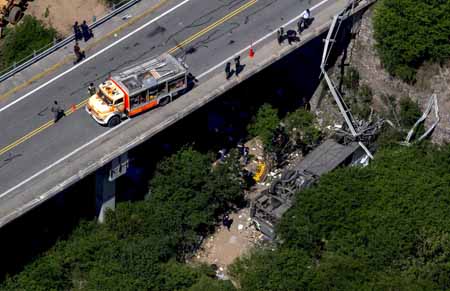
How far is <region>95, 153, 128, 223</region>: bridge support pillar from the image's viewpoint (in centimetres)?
6019

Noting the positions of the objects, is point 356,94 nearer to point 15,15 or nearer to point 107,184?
point 107,184

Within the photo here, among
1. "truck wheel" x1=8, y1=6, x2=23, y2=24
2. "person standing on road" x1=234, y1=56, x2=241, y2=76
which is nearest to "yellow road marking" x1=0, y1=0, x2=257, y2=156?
"person standing on road" x1=234, y1=56, x2=241, y2=76

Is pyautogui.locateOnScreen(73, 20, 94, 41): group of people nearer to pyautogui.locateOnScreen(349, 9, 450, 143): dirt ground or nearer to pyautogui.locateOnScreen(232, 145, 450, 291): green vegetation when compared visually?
pyautogui.locateOnScreen(232, 145, 450, 291): green vegetation

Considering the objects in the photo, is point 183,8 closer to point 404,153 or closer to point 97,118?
point 97,118

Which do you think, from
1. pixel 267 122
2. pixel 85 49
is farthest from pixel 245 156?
pixel 85 49

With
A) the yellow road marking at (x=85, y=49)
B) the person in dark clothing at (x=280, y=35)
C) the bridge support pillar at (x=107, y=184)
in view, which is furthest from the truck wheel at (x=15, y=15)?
the person in dark clothing at (x=280, y=35)

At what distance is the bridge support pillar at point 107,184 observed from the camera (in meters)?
60.2

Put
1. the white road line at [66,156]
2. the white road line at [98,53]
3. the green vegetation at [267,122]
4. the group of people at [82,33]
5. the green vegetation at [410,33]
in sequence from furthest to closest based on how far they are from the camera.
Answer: the green vegetation at [267,122]
the green vegetation at [410,33]
the group of people at [82,33]
the white road line at [98,53]
the white road line at [66,156]

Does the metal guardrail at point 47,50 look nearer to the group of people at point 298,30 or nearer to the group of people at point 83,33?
the group of people at point 83,33

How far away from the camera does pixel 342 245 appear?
5841 centimetres

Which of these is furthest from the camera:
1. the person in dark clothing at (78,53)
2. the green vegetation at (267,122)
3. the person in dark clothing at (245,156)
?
the person in dark clothing at (245,156)

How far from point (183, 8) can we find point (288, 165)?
1351cm

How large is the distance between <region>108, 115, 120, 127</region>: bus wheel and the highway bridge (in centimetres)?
31

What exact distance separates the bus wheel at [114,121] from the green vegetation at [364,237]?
1163 cm
